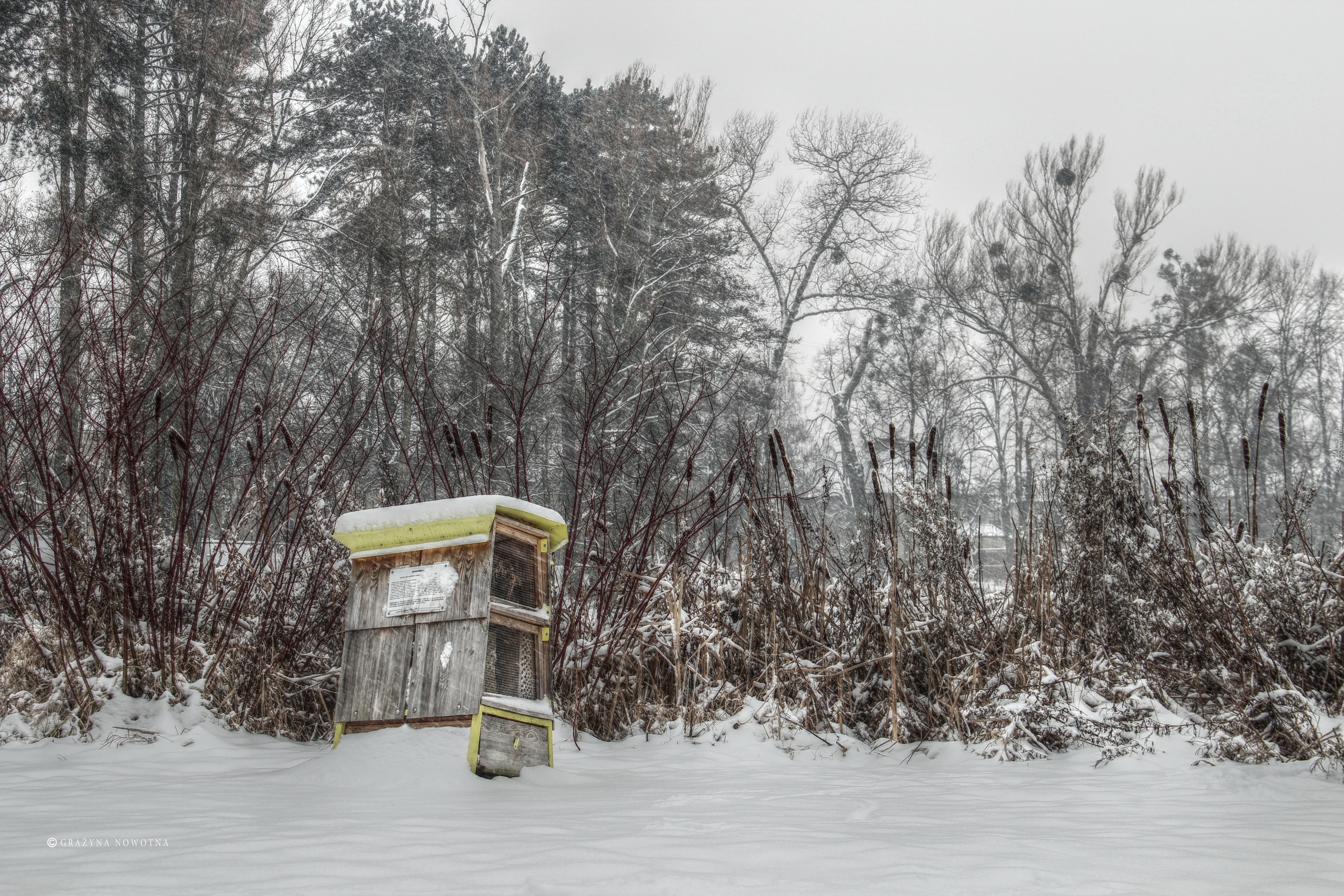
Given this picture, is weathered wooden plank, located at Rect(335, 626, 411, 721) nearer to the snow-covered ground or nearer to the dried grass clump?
the snow-covered ground

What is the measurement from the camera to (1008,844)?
2.22m

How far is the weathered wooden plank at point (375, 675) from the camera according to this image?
3.37 meters

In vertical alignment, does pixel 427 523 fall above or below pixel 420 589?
above

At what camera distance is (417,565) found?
11.5 ft

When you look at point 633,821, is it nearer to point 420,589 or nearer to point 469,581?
point 469,581

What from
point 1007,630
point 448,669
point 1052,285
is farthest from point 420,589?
point 1052,285

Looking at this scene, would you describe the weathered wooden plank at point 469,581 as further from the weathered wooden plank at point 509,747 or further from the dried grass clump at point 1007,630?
the dried grass clump at point 1007,630

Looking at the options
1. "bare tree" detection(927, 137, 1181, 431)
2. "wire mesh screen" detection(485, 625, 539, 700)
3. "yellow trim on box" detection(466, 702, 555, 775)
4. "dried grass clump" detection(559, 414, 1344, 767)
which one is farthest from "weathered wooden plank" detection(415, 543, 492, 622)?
"bare tree" detection(927, 137, 1181, 431)

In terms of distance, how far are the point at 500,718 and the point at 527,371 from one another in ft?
5.56

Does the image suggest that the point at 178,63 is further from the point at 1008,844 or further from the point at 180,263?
the point at 1008,844

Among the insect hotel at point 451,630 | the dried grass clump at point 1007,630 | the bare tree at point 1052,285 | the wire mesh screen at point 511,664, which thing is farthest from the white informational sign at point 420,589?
the bare tree at point 1052,285

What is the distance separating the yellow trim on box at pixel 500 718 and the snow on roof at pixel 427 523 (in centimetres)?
67

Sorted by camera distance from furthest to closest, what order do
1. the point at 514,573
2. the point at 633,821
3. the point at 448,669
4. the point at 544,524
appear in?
the point at 544,524 < the point at 514,573 < the point at 448,669 < the point at 633,821

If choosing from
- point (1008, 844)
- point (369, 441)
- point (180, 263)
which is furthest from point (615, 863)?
point (369, 441)
